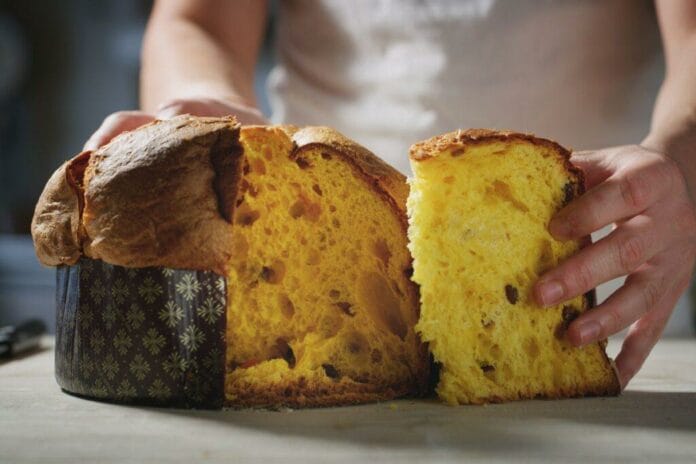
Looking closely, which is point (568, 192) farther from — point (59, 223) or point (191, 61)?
point (191, 61)

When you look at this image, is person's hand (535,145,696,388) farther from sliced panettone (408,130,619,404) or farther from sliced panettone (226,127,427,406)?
sliced panettone (226,127,427,406)

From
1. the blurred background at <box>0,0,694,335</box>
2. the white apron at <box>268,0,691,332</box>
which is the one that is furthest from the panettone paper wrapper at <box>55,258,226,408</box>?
the blurred background at <box>0,0,694,335</box>

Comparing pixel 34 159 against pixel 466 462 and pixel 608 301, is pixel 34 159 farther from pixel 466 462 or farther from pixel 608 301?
pixel 466 462

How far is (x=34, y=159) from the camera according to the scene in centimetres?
476

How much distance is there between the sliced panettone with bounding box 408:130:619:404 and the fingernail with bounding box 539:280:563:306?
0.11ft

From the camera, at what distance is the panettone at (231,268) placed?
135 cm

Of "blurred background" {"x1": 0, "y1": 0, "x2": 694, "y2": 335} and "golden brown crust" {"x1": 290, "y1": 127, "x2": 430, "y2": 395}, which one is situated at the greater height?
"blurred background" {"x1": 0, "y1": 0, "x2": 694, "y2": 335}

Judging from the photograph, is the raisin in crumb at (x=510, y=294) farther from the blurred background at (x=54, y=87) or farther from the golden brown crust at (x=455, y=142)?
the blurred background at (x=54, y=87)

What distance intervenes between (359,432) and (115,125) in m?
0.85

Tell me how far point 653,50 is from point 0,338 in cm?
193

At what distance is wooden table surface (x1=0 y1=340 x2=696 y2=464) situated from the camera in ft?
3.54

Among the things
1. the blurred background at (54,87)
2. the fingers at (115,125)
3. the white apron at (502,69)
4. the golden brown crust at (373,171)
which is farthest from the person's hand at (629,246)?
the blurred background at (54,87)

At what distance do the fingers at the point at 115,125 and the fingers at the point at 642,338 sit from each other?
3.52 ft

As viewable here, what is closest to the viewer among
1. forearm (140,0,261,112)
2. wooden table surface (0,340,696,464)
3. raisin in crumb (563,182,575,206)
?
wooden table surface (0,340,696,464)
